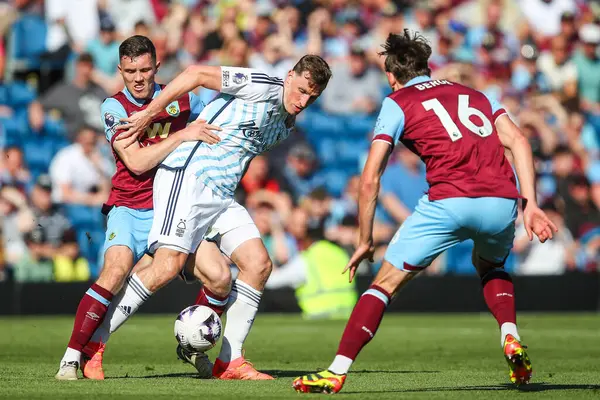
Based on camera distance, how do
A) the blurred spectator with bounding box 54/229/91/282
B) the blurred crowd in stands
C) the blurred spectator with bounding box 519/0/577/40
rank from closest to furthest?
the blurred spectator with bounding box 54/229/91/282
the blurred crowd in stands
the blurred spectator with bounding box 519/0/577/40

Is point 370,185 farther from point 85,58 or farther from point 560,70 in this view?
point 560,70

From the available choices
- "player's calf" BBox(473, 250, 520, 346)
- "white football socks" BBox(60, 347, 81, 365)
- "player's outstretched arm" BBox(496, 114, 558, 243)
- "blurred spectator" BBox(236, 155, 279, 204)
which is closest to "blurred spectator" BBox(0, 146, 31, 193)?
"blurred spectator" BBox(236, 155, 279, 204)

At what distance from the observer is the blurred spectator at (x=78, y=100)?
17.5m

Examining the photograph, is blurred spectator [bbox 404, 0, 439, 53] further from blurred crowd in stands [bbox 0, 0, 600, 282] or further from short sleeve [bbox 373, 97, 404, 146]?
short sleeve [bbox 373, 97, 404, 146]

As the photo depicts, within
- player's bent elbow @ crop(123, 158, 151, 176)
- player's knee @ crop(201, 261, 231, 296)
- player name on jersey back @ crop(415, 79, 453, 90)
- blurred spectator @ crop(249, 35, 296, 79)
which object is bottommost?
player's knee @ crop(201, 261, 231, 296)

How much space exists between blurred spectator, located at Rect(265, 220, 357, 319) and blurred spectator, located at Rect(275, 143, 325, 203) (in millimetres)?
1355

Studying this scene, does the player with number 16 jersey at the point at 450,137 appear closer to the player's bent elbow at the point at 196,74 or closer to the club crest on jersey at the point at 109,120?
the player's bent elbow at the point at 196,74

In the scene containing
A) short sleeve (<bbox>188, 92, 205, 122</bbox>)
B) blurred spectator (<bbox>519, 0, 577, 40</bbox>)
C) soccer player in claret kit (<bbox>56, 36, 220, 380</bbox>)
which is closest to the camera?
soccer player in claret kit (<bbox>56, 36, 220, 380</bbox>)

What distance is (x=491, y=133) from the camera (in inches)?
290

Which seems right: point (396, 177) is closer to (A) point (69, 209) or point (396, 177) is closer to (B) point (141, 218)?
(A) point (69, 209)

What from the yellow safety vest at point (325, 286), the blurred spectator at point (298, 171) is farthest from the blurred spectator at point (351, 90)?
the yellow safety vest at point (325, 286)

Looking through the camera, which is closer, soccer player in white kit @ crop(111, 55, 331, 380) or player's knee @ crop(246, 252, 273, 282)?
soccer player in white kit @ crop(111, 55, 331, 380)

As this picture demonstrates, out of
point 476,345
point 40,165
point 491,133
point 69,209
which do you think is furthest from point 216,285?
point 40,165

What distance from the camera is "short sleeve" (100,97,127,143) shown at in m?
8.42
